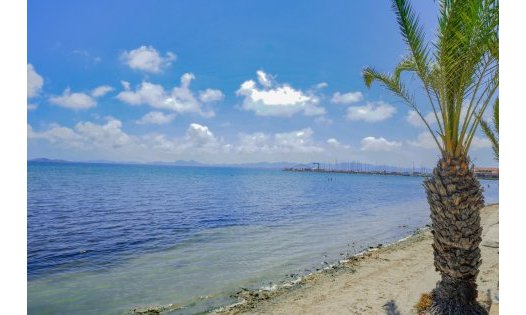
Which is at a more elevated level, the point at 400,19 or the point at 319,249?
the point at 400,19

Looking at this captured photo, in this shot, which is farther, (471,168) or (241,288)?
(241,288)

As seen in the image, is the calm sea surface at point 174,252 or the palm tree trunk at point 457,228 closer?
the palm tree trunk at point 457,228

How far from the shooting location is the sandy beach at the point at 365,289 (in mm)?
9164

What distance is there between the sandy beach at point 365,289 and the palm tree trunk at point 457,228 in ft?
3.41

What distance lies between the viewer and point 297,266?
1431 centimetres

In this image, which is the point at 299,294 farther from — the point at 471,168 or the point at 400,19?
the point at 400,19

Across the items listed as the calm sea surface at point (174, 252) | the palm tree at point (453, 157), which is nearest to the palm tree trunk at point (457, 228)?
the palm tree at point (453, 157)

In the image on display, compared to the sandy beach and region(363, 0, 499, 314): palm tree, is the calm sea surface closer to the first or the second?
the sandy beach

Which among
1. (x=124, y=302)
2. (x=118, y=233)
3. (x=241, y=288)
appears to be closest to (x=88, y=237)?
(x=118, y=233)

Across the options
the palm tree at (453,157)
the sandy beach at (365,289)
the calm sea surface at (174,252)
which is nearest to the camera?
the palm tree at (453,157)

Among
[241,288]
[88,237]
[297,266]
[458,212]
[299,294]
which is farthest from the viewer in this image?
[88,237]

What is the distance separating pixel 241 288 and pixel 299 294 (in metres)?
2.15

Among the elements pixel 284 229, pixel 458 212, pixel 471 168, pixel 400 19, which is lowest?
pixel 284 229

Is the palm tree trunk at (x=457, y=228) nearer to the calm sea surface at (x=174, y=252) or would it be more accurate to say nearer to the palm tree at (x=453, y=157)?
the palm tree at (x=453, y=157)
